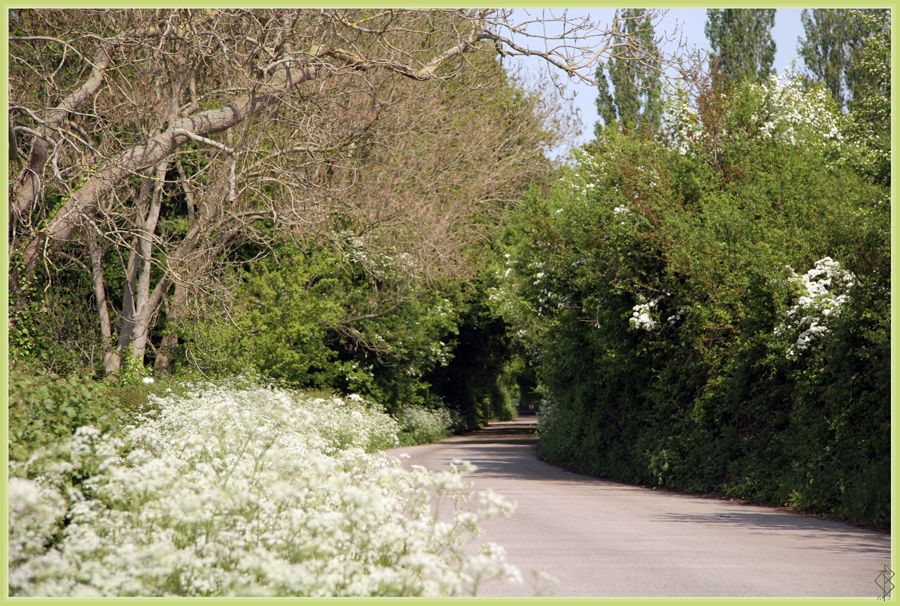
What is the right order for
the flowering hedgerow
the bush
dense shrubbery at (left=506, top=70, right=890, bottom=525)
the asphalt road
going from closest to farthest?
the flowering hedgerow → the asphalt road → dense shrubbery at (left=506, top=70, right=890, bottom=525) → the bush

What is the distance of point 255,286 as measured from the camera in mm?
23719

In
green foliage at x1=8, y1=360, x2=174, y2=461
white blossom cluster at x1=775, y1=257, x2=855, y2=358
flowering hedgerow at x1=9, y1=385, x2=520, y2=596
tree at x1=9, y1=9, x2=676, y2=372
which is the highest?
tree at x1=9, y1=9, x2=676, y2=372

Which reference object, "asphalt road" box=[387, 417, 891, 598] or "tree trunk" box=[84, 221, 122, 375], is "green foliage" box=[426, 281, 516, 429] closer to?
"tree trunk" box=[84, 221, 122, 375]

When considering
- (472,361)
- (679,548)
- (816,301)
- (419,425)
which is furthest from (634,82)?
(472,361)

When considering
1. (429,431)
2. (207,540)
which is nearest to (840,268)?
(207,540)

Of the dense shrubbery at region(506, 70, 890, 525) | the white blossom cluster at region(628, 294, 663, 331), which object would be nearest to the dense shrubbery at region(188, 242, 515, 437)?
the dense shrubbery at region(506, 70, 890, 525)

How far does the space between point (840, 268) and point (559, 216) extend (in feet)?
Answer: 26.0

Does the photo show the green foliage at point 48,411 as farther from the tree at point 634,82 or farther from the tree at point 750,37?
the tree at point 750,37

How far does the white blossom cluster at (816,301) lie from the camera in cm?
1191

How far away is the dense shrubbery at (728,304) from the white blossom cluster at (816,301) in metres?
0.03

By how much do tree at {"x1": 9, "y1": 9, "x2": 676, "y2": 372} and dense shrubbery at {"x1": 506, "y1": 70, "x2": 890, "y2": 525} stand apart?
4.41 meters

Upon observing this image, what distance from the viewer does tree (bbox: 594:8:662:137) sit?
39.2 ft

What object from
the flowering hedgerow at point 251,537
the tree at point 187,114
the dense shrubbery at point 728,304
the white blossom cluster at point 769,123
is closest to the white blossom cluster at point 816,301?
the dense shrubbery at point 728,304

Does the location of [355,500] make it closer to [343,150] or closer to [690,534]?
[690,534]
